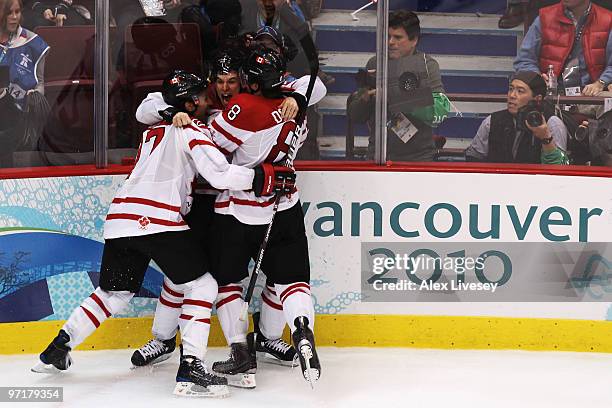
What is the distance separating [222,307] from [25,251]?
2.76 ft

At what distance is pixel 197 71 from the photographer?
4383mm

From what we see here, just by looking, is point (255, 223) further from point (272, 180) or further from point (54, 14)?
point (54, 14)

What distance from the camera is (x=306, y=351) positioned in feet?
12.0

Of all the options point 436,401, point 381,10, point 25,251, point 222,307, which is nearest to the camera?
point 436,401

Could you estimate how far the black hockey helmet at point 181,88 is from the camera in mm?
3773

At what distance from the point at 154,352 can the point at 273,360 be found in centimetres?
48

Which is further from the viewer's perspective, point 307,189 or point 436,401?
point 307,189

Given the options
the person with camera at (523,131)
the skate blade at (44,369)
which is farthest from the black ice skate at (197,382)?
the person with camera at (523,131)

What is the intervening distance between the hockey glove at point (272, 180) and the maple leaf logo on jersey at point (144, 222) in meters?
0.39

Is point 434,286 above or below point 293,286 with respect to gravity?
below

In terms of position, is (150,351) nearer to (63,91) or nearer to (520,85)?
(63,91)

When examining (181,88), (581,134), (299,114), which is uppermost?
(181,88)

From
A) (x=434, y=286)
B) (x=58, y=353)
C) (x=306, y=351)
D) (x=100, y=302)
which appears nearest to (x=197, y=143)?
(x=100, y=302)

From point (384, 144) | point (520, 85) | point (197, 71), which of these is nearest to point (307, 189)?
point (384, 144)
